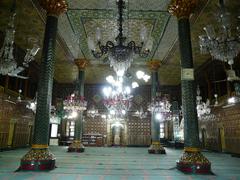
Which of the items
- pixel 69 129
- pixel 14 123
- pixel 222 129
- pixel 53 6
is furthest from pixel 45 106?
pixel 69 129

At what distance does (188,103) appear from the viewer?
5730mm

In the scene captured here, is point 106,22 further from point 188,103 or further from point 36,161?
point 36,161

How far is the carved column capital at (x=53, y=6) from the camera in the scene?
6.06 metres

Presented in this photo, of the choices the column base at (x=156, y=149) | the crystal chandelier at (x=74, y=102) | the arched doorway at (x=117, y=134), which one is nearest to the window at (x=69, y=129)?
the arched doorway at (x=117, y=134)

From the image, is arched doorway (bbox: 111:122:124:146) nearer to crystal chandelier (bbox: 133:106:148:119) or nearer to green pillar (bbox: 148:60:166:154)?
crystal chandelier (bbox: 133:106:148:119)

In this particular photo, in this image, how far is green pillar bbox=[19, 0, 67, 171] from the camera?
520 cm

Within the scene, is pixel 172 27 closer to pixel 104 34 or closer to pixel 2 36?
pixel 104 34

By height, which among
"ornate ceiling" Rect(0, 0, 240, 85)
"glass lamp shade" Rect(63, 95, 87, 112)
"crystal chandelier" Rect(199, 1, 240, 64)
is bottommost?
"glass lamp shade" Rect(63, 95, 87, 112)

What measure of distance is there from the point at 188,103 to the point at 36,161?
429 cm

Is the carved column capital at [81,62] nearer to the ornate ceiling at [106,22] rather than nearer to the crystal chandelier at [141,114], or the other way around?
the ornate ceiling at [106,22]

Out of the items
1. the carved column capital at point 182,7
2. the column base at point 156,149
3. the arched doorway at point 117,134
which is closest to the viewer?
the carved column capital at point 182,7

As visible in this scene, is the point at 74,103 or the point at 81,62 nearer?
the point at 74,103

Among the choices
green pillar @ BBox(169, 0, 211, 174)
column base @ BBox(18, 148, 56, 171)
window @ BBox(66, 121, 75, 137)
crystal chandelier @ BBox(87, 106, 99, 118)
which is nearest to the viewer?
column base @ BBox(18, 148, 56, 171)

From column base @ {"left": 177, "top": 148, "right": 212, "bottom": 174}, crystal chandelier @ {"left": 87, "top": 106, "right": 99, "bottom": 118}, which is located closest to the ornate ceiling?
column base @ {"left": 177, "top": 148, "right": 212, "bottom": 174}
